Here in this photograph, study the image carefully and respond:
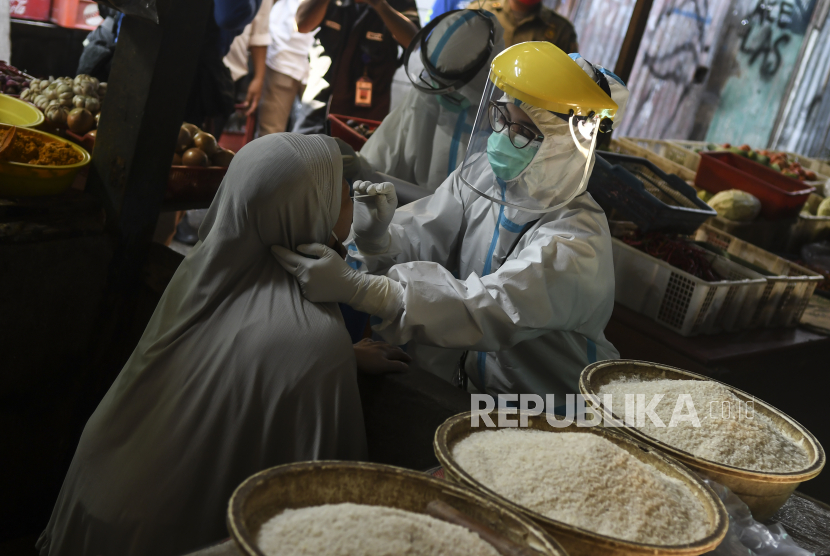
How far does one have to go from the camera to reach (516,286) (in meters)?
1.81

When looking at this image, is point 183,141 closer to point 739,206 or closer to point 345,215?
point 345,215

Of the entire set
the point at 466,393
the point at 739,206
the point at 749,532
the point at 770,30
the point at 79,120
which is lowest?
the point at 466,393

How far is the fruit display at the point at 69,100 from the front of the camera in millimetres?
2699

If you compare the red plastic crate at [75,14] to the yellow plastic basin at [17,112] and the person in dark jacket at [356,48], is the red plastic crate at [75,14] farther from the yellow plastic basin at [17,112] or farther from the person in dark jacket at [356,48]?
the yellow plastic basin at [17,112]

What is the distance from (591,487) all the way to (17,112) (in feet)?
9.11

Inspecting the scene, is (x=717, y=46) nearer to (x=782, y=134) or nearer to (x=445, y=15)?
(x=782, y=134)

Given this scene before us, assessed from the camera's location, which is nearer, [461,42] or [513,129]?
[513,129]

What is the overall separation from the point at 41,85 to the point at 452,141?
6.64 ft

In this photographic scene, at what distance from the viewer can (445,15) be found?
9.49 ft

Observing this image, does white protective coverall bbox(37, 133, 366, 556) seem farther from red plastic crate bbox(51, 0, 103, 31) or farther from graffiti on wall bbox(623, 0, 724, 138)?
graffiti on wall bbox(623, 0, 724, 138)

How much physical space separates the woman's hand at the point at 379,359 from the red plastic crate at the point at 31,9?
5257mm

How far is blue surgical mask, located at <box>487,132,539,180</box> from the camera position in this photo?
191 centimetres

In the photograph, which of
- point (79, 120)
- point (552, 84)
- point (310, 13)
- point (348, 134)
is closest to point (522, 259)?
point (552, 84)

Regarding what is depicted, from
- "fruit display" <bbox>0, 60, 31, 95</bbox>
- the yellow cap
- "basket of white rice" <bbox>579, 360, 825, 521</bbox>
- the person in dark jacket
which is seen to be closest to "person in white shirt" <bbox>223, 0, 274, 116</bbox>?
the person in dark jacket
